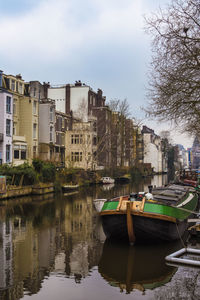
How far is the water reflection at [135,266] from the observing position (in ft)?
34.2

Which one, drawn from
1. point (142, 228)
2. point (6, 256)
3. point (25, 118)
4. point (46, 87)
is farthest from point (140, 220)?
point (46, 87)

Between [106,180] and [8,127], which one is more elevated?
[8,127]

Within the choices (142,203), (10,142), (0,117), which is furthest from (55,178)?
(142,203)

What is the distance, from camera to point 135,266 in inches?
473

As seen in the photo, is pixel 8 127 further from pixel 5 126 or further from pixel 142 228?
pixel 142 228

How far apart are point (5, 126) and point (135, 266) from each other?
32772 millimetres

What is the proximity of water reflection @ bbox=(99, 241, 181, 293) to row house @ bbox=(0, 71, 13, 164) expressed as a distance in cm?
2886

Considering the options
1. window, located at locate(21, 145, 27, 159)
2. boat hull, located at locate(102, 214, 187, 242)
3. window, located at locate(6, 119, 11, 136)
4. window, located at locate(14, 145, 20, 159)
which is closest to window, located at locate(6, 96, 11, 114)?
→ window, located at locate(6, 119, 11, 136)

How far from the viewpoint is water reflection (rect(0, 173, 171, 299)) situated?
34.5ft

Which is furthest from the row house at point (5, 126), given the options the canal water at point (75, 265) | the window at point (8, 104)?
the canal water at point (75, 265)

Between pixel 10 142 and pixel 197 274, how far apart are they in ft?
117

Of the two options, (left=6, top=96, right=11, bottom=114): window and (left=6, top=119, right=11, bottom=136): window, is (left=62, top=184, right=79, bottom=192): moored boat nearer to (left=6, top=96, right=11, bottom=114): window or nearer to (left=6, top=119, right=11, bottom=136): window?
(left=6, top=119, right=11, bottom=136): window

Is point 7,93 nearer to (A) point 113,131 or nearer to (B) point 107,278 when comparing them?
(A) point 113,131

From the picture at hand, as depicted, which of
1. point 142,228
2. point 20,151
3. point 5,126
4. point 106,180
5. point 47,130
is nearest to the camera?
point 142,228
